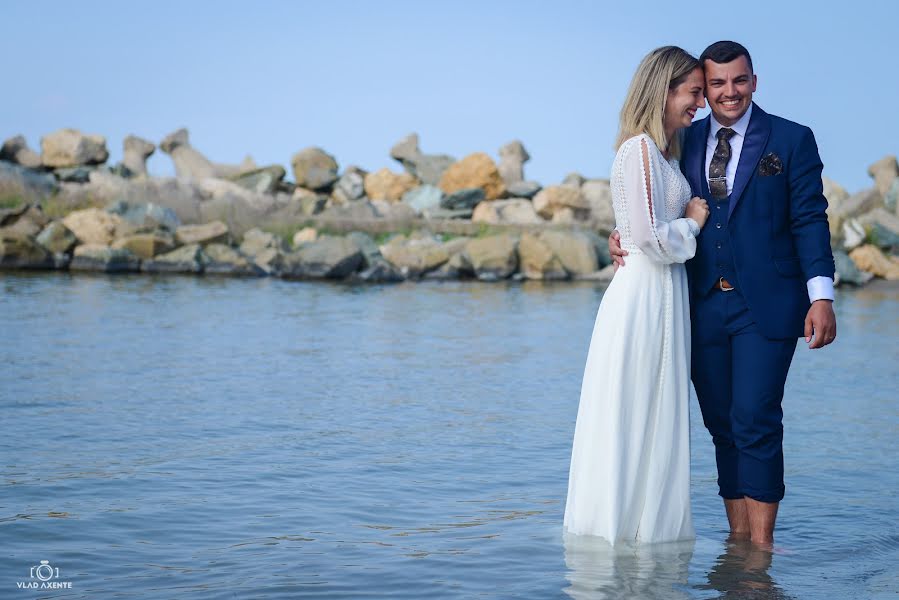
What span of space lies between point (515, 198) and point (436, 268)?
45.1 feet

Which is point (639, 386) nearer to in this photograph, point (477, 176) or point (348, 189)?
point (477, 176)

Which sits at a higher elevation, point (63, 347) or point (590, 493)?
point (590, 493)

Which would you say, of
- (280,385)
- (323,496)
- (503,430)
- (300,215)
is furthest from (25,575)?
(300,215)

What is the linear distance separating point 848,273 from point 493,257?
8.40 m

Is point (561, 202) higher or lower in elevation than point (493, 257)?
higher

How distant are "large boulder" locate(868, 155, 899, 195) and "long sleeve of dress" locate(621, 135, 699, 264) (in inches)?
1552

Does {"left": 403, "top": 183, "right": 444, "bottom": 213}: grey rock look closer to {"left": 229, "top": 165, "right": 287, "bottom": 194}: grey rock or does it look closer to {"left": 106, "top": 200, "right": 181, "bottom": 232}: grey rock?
{"left": 229, "top": 165, "right": 287, "bottom": 194}: grey rock

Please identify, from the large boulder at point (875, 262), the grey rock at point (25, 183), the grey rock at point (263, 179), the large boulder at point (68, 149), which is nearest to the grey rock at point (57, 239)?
the grey rock at point (25, 183)

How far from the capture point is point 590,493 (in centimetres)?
471

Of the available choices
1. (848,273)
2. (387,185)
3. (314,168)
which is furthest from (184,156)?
(848,273)

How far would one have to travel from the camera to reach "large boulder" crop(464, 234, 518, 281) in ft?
93.2

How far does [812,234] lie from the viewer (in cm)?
454

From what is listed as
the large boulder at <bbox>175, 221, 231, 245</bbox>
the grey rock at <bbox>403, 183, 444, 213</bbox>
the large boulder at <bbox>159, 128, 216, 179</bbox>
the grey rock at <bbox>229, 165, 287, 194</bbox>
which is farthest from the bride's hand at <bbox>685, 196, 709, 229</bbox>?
the large boulder at <bbox>159, 128, 216, 179</bbox>

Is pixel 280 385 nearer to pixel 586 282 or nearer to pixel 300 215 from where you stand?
pixel 586 282
